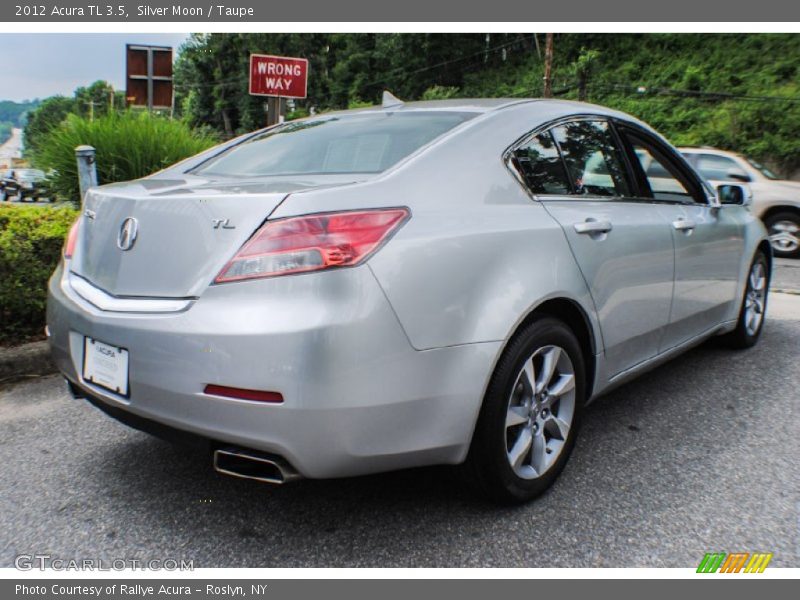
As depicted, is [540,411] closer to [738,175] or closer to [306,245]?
[306,245]

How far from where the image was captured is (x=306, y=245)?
192 centimetres

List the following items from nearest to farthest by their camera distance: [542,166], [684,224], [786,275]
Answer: [542,166] → [684,224] → [786,275]

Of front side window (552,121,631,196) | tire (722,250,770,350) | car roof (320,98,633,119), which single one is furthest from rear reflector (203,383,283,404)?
tire (722,250,770,350)

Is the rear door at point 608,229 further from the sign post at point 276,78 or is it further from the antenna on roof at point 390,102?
the sign post at point 276,78

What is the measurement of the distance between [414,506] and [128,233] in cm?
135

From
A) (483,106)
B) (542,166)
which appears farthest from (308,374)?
(483,106)

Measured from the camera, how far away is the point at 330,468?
196 centimetres

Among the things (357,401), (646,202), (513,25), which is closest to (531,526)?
(357,401)

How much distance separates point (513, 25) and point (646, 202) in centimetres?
258

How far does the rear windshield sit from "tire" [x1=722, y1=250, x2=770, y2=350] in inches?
105

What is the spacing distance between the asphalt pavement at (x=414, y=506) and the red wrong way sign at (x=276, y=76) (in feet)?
24.3

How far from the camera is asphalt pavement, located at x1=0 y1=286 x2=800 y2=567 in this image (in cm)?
220

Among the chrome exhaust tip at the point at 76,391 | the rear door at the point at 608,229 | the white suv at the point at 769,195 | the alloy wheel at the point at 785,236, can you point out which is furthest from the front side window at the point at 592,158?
the alloy wheel at the point at 785,236
